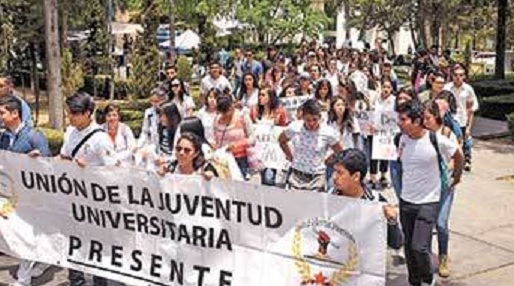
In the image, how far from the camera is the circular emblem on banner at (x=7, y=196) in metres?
6.70

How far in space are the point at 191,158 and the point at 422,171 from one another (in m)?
1.79

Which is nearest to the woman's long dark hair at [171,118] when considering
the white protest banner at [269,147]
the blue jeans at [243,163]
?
the blue jeans at [243,163]

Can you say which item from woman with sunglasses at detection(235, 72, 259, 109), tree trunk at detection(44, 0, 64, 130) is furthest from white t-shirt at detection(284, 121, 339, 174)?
tree trunk at detection(44, 0, 64, 130)

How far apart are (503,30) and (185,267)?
65.6ft

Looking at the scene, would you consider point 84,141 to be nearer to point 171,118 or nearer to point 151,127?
point 171,118

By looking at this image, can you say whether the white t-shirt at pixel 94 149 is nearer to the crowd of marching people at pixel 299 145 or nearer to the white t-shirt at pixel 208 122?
the crowd of marching people at pixel 299 145

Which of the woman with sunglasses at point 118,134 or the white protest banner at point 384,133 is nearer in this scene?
the woman with sunglasses at point 118,134

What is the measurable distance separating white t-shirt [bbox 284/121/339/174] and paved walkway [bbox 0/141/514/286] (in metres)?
1.15

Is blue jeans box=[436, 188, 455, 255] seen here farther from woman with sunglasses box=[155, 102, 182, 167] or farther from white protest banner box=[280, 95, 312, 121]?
white protest banner box=[280, 95, 312, 121]

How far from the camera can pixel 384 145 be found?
1087 cm

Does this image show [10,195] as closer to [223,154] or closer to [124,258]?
[124,258]

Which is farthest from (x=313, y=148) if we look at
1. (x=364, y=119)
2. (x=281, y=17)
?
(x=281, y=17)

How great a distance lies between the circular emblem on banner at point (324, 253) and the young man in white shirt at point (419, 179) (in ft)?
4.40

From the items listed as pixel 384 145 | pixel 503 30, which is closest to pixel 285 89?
pixel 384 145
